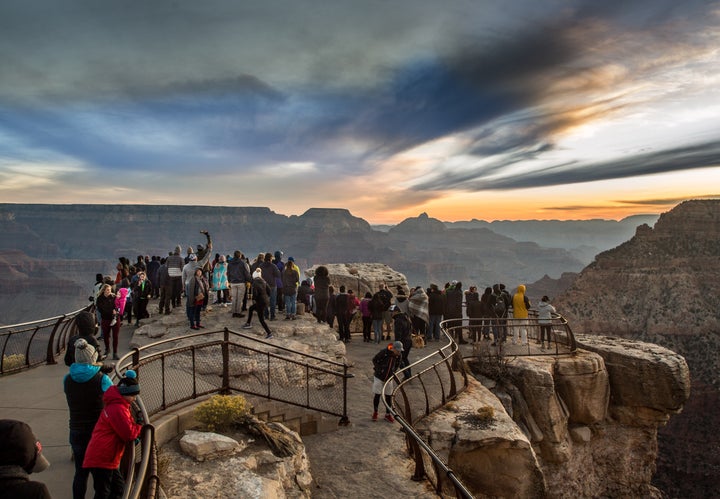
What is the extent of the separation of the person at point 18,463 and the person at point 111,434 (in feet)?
3.49

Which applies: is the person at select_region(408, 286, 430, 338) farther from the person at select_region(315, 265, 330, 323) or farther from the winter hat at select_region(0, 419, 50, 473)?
the winter hat at select_region(0, 419, 50, 473)

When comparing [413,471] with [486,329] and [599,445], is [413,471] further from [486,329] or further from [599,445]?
[599,445]

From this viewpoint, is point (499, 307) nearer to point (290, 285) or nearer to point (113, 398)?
point (290, 285)

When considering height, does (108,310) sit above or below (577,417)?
above

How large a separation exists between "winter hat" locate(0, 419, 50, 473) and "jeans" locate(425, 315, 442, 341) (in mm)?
13604

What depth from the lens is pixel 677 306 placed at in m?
63.0

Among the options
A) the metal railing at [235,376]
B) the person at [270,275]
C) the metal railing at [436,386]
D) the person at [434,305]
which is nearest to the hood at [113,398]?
the metal railing at [235,376]

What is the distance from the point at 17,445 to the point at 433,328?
14128mm

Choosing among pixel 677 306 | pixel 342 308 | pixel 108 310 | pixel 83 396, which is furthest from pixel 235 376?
pixel 677 306

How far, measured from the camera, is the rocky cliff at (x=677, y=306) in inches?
1529

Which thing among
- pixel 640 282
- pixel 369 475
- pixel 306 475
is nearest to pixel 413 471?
pixel 369 475

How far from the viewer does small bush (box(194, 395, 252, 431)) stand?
6.52 meters

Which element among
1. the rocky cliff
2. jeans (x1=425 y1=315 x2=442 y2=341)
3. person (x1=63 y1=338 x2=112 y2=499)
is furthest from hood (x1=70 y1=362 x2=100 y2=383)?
the rocky cliff

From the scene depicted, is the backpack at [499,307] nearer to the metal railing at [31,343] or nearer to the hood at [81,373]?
the metal railing at [31,343]
